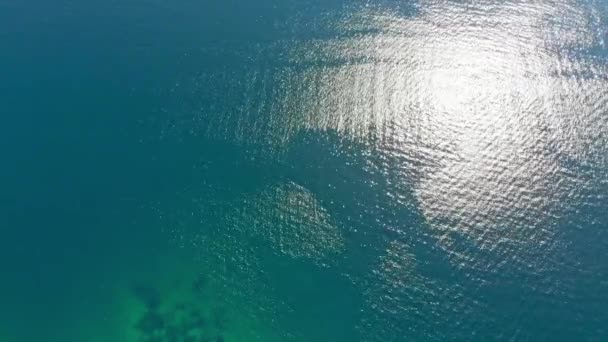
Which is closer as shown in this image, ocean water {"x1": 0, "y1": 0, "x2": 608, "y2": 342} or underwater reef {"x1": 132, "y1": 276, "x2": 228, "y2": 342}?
underwater reef {"x1": 132, "y1": 276, "x2": 228, "y2": 342}

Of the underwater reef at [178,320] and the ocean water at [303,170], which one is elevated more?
the ocean water at [303,170]

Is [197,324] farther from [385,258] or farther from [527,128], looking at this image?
[527,128]

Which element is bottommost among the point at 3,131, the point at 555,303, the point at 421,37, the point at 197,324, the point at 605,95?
the point at 197,324

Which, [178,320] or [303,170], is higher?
[303,170]

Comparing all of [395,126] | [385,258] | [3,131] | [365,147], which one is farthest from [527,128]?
[3,131]

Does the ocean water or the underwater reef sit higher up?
the ocean water

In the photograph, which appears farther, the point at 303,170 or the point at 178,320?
the point at 303,170

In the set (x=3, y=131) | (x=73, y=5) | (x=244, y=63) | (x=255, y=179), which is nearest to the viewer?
(x=255, y=179)

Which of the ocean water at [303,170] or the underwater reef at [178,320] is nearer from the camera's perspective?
the underwater reef at [178,320]
